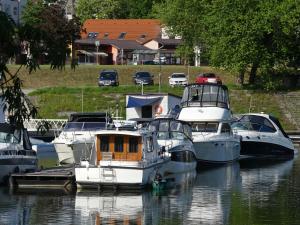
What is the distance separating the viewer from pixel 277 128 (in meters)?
Result: 48.8

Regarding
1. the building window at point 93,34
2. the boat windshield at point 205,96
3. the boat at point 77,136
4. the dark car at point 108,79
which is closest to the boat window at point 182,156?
the boat at point 77,136

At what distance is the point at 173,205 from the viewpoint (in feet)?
96.6

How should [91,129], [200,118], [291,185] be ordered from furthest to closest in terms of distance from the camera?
[200,118], [91,129], [291,185]

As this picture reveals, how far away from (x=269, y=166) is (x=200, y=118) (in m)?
4.53

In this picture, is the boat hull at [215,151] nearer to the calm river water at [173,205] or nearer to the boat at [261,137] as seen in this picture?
the boat at [261,137]

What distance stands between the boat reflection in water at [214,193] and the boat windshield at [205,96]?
3321 mm

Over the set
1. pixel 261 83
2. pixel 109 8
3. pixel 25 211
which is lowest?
pixel 25 211

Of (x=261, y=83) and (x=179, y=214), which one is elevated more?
(x=261, y=83)

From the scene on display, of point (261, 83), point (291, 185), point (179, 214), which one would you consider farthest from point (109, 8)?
point (179, 214)

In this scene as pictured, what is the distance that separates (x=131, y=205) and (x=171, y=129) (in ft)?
36.5

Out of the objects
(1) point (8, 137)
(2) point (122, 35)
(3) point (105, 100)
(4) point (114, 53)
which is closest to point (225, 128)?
(1) point (8, 137)

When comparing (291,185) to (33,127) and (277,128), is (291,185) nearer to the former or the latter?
(277,128)

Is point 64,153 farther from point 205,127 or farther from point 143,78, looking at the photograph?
point 143,78

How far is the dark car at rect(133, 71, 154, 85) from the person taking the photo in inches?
3103
